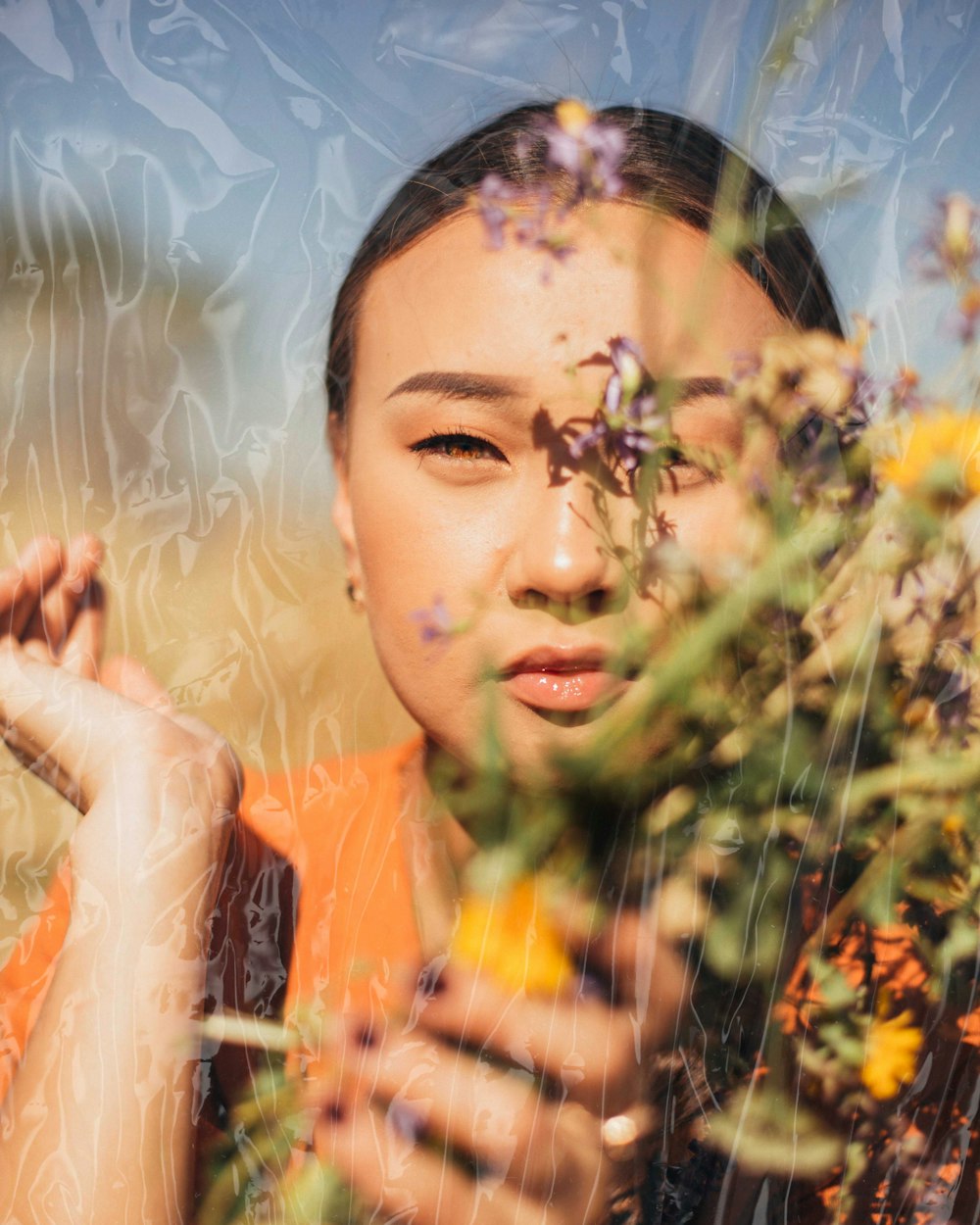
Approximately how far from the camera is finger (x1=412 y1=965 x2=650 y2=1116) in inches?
20.2

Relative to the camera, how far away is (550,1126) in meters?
0.51

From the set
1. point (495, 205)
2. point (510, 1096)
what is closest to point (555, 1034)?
point (510, 1096)

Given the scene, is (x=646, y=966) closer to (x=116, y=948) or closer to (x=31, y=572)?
(x=116, y=948)

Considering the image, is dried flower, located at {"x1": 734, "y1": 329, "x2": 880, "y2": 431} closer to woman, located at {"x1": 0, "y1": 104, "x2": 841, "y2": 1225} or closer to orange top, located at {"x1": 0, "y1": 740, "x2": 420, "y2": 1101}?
woman, located at {"x1": 0, "y1": 104, "x2": 841, "y2": 1225}

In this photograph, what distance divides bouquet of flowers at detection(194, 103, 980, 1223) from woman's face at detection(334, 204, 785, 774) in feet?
0.04

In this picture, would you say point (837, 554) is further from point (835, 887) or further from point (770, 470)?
point (835, 887)

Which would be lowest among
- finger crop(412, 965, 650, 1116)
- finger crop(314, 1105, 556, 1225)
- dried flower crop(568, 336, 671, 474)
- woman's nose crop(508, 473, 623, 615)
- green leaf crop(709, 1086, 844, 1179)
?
finger crop(314, 1105, 556, 1225)

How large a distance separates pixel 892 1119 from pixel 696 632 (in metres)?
0.26

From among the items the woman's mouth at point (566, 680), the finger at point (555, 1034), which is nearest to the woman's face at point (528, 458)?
the woman's mouth at point (566, 680)

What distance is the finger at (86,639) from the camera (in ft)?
1.78

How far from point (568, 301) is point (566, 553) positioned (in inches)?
4.3

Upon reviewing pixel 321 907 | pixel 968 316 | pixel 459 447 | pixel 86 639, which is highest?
pixel 968 316

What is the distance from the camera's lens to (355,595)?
54 centimetres

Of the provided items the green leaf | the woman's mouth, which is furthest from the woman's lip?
the green leaf
